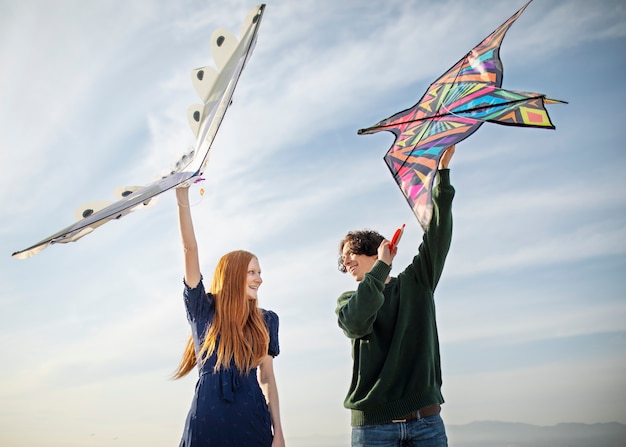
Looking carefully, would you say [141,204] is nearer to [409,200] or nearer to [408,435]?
[409,200]

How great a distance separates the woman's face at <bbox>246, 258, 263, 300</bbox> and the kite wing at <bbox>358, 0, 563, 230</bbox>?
0.97m

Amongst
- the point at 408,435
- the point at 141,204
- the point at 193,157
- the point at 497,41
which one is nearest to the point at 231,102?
the point at 193,157

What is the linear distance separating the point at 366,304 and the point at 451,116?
46.8 inches

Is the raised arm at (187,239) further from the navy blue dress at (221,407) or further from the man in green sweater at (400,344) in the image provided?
the man in green sweater at (400,344)

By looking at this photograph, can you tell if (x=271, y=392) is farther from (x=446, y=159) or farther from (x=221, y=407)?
(x=446, y=159)

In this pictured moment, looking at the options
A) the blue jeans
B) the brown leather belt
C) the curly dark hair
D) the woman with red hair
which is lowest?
the blue jeans

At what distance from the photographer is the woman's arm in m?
3.25

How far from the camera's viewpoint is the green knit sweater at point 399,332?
3.11 metres

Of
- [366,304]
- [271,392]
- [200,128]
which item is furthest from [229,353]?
[200,128]

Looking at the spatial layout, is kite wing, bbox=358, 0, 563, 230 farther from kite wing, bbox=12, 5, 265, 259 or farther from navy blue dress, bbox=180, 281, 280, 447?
navy blue dress, bbox=180, 281, 280, 447

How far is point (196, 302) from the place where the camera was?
10.8 ft

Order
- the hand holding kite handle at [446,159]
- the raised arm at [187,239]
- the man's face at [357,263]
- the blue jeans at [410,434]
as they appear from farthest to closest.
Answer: the man's face at [357,263] < the hand holding kite handle at [446,159] < the raised arm at [187,239] < the blue jeans at [410,434]

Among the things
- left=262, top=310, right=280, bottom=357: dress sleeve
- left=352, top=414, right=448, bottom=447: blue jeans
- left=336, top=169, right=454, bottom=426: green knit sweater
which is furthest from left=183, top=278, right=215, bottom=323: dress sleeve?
left=352, top=414, right=448, bottom=447: blue jeans

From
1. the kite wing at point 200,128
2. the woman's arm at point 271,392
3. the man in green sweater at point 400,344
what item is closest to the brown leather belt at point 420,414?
the man in green sweater at point 400,344
